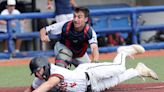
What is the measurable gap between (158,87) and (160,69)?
1624mm

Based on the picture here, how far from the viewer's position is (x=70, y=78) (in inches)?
218

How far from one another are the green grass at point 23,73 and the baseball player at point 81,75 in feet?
2.34

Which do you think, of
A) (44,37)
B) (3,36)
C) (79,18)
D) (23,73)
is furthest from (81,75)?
(3,36)

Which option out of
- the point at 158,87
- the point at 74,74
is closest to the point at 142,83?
the point at 158,87

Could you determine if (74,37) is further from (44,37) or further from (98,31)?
(98,31)

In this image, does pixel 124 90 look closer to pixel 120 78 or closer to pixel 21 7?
pixel 120 78

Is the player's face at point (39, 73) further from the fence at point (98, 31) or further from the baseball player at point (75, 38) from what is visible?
the fence at point (98, 31)

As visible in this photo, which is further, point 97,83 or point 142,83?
point 142,83

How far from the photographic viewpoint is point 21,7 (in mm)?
13195

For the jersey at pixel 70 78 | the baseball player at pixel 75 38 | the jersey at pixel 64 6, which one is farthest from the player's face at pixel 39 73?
the jersey at pixel 64 6

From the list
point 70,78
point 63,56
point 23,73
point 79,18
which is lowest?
point 23,73

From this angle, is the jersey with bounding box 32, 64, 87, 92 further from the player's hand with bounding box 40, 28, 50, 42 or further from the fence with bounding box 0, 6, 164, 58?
the fence with bounding box 0, 6, 164, 58

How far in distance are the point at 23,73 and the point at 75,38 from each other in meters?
1.94

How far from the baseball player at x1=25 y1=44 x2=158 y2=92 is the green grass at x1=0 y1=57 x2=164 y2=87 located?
2.34ft
